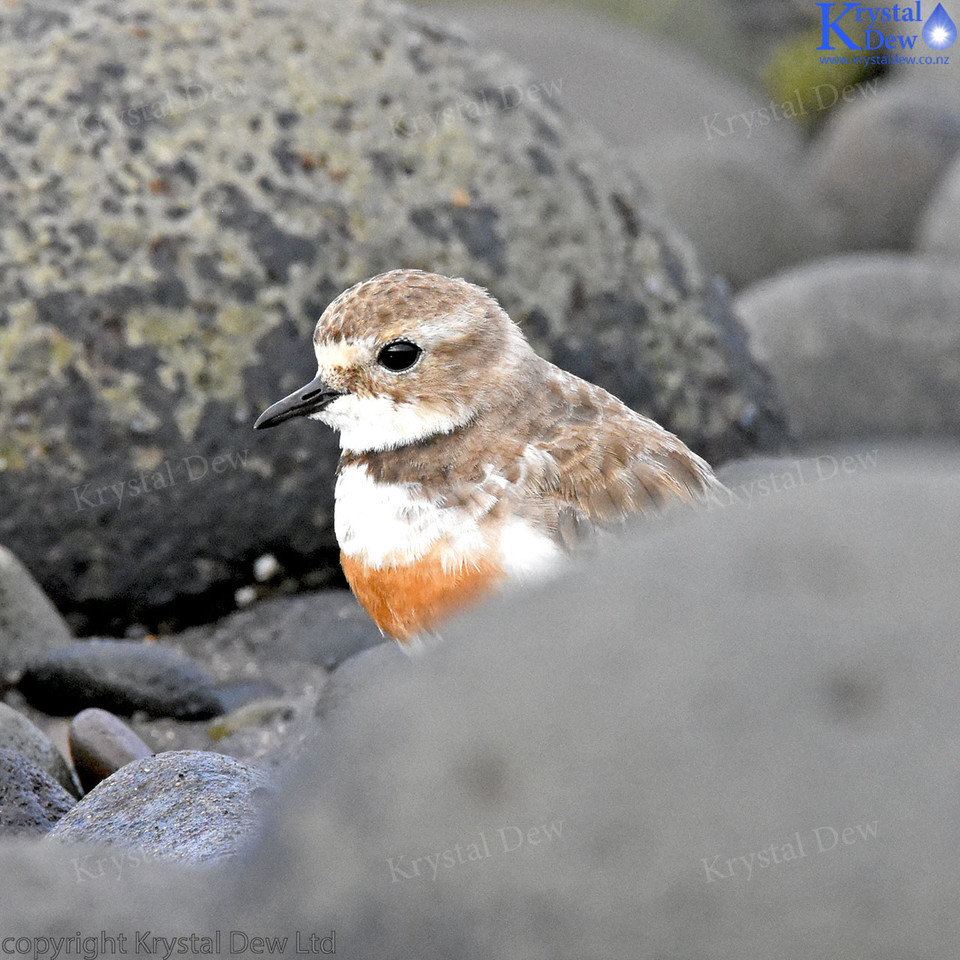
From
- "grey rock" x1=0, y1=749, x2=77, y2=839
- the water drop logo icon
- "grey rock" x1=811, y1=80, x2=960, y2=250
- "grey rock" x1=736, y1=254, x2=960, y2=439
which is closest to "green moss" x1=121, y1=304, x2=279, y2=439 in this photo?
"grey rock" x1=0, y1=749, x2=77, y2=839

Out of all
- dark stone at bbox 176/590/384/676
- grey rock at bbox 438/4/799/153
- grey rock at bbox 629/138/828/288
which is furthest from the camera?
grey rock at bbox 438/4/799/153

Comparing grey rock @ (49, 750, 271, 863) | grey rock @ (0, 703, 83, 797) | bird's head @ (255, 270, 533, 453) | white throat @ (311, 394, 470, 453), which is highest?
bird's head @ (255, 270, 533, 453)

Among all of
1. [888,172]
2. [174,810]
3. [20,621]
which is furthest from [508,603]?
[888,172]

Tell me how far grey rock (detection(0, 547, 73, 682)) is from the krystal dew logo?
10464 millimetres

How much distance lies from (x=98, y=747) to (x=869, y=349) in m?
5.46

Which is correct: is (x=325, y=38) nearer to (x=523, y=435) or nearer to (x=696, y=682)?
(x=523, y=435)

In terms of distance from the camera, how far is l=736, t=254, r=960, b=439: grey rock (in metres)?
7.88

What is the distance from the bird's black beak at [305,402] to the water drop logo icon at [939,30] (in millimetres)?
10996

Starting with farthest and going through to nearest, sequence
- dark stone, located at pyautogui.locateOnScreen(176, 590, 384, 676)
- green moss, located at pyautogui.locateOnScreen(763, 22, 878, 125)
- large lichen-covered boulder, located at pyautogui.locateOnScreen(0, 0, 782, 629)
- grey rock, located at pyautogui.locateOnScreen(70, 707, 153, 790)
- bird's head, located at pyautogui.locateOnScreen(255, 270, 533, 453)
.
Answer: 1. green moss, located at pyautogui.locateOnScreen(763, 22, 878, 125)
2. dark stone, located at pyautogui.locateOnScreen(176, 590, 384, 676)
3. large lichen-covered boulder, located at pyautogui.locateOnScreen(0, 0, 782, 629)
4. grey rock, located at pyautogui.locateOnScreen(70, 707, 153, 790)
5. bird's head, located at pyautogui.locateOnScreen(255, 270, 533, 453)

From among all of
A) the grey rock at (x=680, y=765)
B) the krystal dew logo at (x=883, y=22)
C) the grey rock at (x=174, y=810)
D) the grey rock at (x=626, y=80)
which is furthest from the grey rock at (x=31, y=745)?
the krystal dew logo at (x=883, y=22)

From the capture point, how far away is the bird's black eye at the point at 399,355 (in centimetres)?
379

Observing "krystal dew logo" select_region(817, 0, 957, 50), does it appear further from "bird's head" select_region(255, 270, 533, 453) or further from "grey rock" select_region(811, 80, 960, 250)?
"bird's head" select_region(255, 270, 533, 453)

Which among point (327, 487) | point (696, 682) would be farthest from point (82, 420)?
point (696, 682)

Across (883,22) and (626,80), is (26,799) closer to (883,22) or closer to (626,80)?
(626,80)
